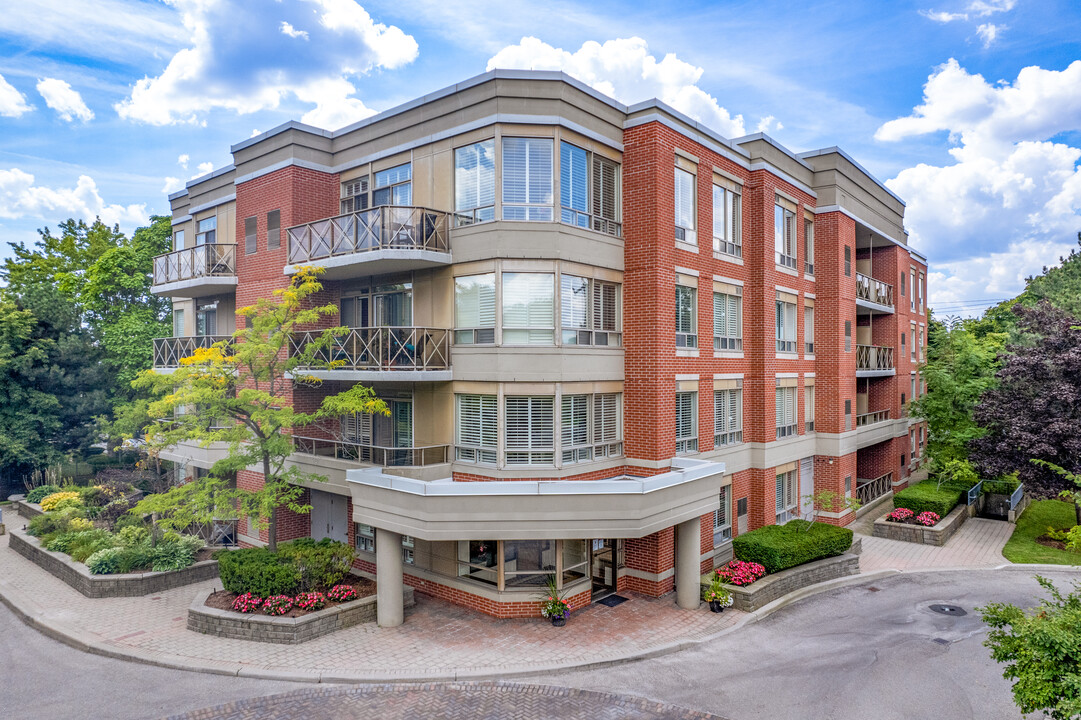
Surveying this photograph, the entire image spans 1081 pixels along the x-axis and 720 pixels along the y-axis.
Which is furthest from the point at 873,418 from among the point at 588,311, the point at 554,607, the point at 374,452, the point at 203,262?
the point at 203,262

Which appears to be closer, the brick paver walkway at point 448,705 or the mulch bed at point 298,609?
the brick paver walkway at point 448,705

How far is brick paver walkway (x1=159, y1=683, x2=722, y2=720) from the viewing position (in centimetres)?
1114

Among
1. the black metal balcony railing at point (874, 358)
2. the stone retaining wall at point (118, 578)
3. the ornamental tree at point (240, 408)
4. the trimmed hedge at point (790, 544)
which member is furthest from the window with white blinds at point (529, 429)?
the black metal balcony railing at point (874, 358)

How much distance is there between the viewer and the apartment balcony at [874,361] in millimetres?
27981

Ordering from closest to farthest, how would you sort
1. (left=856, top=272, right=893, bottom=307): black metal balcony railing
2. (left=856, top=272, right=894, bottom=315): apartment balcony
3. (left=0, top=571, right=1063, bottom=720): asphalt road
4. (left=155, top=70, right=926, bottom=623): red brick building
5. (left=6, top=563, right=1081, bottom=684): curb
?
(left=0, top=571, right=1063, bottom=720): asphalt road, (left=6, top=563, right=1081, bottom=684): curb, (left=155, top=70, right=926, bottom=623): red brick building, (left=856, top=272, right=894, bottom=315): apartment balcony, (left=856, top=272, right=893, bottom=307): black metal balcony railing

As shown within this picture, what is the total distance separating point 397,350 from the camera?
16.9 m

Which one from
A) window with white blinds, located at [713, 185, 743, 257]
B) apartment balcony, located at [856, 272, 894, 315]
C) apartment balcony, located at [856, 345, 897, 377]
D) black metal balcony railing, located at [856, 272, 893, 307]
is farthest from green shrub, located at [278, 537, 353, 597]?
black metal balcony railing, located at [856, 272, 893, 307]

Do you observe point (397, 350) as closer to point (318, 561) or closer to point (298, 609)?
point (318, 561)

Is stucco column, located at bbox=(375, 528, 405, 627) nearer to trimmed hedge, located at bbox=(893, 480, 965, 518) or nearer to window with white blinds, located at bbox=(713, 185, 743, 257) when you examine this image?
window with white blinds, located at bbox=(713, 185, 743, 257)

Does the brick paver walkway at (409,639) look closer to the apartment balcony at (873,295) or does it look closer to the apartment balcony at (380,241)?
the apartment balcony at (380,241)

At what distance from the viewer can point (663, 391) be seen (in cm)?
1772

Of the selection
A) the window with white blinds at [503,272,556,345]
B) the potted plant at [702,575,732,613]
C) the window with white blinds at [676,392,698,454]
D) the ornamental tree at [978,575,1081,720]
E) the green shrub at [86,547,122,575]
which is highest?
the window with white blinds at [503,272,556,345]

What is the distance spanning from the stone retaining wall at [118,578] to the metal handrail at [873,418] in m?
26.0

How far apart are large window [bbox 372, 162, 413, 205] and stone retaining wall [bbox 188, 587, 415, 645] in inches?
440
